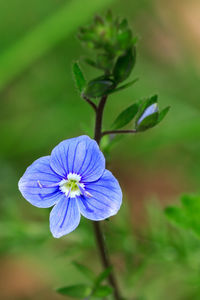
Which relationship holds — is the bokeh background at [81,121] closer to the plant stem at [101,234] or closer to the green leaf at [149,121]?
the plant stem at [101,234]

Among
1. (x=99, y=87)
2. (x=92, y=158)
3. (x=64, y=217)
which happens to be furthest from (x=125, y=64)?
(x=64, y=217)

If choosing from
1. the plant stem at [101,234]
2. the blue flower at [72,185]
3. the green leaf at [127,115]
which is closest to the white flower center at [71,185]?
the blue flower at [72,185]

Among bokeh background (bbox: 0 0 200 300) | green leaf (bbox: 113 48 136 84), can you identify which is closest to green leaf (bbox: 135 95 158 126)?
green leaf (bbox: 113 48 136 84)

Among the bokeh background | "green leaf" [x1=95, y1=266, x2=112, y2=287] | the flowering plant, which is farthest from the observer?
the bokeh background

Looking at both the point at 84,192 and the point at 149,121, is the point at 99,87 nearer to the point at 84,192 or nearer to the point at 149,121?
the point at 149,121

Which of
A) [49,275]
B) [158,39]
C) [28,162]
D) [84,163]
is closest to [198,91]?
[158,39]

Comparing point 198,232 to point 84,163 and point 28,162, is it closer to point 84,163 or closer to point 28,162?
point 84,163

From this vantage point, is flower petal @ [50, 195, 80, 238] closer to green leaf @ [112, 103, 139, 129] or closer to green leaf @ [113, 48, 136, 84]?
green leaf @ [112, 103, 139, 129]
